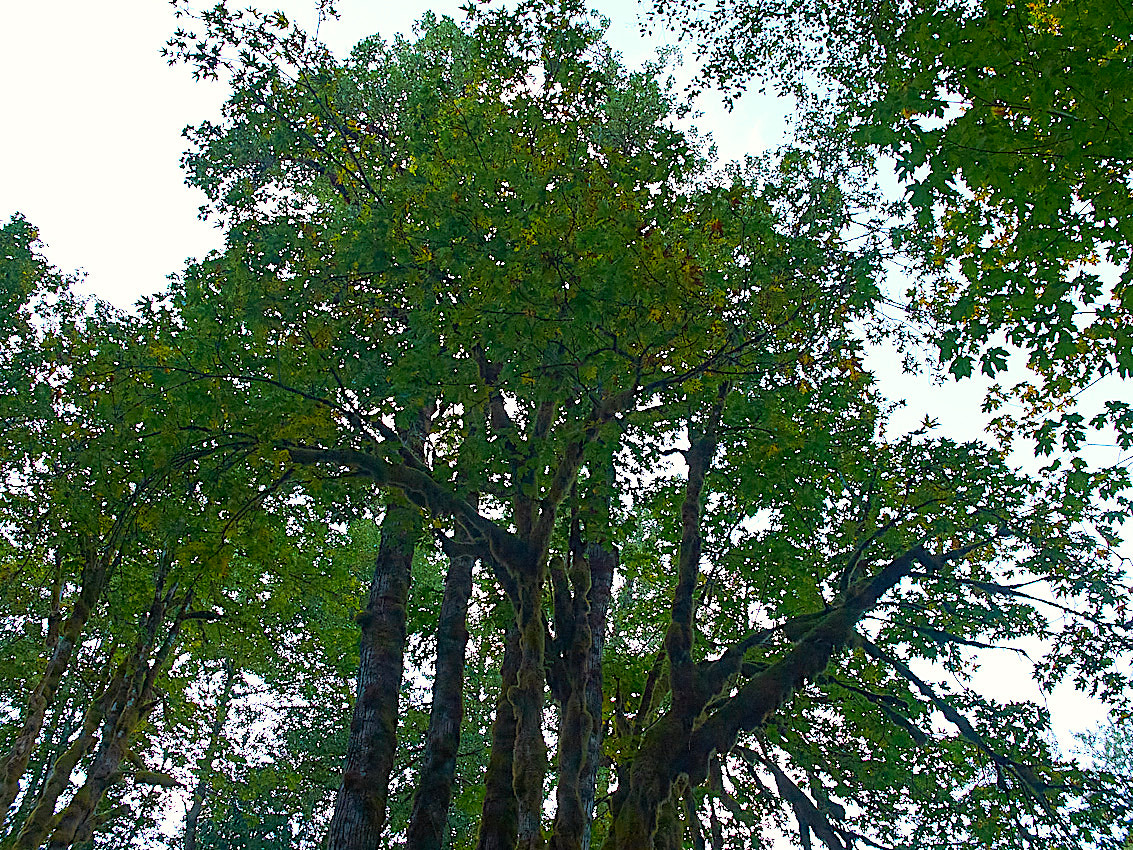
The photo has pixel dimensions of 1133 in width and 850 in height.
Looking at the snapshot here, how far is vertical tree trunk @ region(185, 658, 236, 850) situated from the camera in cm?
2150

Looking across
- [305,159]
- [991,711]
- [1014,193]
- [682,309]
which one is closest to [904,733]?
[991,711]

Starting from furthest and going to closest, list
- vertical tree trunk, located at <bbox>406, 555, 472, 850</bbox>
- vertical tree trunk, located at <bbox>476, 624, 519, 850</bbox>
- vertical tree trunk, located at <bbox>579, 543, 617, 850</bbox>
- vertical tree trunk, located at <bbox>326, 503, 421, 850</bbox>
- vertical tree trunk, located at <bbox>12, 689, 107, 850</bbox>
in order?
1. vertical tree trunk, located at <bbox>12, 689, 107, 850</bbox>
2. vertical tree trunk, located at <bbox>406, 555, 472, 850</bbox>
3. vertical tree trunk, located at <bbox>579, 543, 617, 850</bbox>
4. vertical tree trunk, located at <bbox>326, 503, 421, 850</bbox>
5. vertical tree trunk, located at <bbox>476, 624, 519, 850</bbox>

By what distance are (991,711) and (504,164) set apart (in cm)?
1224

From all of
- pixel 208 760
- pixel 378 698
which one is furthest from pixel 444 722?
pixel 208 760

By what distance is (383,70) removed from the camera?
16.7 meters

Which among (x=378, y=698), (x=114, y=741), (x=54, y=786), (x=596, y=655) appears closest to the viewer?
(x=378, y=698)

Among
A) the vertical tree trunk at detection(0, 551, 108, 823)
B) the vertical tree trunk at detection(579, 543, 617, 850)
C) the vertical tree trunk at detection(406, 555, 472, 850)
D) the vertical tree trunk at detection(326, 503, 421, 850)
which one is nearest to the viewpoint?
the vertical tree trunk at detection(326, 503, 421, 850)

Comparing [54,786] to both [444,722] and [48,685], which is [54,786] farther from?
[444,722]

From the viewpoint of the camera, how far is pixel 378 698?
11.9 metres

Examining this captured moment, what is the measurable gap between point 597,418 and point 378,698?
5544 millimetres

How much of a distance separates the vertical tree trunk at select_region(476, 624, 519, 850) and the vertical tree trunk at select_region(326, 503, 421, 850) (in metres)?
1.55

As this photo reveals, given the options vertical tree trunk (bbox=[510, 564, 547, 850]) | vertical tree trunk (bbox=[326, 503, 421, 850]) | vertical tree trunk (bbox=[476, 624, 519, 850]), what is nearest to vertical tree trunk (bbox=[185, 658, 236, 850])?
vertical tree trunk (bbox=[326, 503, 421, 850])

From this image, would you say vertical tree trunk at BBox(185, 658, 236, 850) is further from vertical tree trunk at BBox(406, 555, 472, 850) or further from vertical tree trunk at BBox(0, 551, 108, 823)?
vertical tree trunk at BBox(406, 555, 472, 850)

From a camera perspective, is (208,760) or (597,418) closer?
(597,418)
